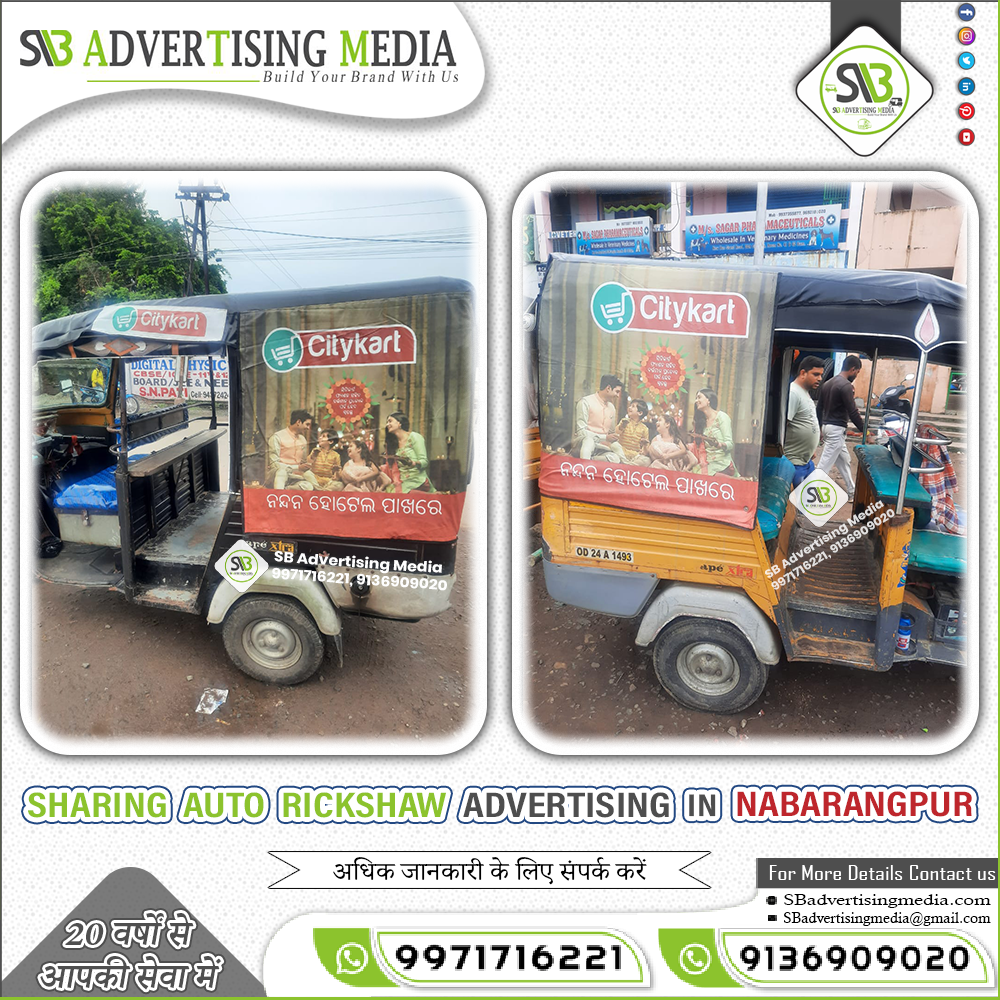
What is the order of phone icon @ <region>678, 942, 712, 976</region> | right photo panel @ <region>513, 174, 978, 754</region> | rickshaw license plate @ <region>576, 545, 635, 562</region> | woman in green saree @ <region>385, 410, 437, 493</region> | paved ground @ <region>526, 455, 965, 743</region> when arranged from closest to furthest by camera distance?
1. phone icon @ <region>678, 942, 712, 976</region>
2. right photo panel @ <region>513, 174, 978, 754</region>
3. paved ground @ <region>526, 455, 965, 743</region>
4. woman in green saree @ <region>385, 410, 437, 493</region>
5. rickshaw license plate @ <region>576, 545, 635, 562</region>

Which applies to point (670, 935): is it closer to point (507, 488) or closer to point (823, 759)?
point (823, 759)

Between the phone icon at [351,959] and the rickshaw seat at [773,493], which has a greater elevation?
the rickshaw seat at [773,493]

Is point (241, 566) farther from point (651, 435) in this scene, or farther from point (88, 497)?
point (651, 435)

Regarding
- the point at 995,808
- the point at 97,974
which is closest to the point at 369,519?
the point at 97,974

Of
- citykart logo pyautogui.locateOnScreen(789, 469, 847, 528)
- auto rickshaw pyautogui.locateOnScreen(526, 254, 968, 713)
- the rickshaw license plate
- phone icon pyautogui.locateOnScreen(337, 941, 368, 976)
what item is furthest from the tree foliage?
citykart logo pyautogui.locateOnScreen(789, 469, 847, 528)

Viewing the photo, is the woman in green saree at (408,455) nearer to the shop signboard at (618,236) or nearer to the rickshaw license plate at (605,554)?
the rickshaw license plate at (605,554)

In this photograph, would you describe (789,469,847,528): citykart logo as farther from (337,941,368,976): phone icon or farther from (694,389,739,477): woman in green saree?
(337,941,368,976): phone icon

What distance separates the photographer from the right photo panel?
7.41 feet

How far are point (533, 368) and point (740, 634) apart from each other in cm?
154

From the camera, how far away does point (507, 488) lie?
2195 millimetres

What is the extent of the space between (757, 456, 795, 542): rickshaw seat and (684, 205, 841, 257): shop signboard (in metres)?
1.72

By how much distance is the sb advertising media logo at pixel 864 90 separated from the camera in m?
2.01

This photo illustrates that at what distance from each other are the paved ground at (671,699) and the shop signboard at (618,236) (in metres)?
1.45

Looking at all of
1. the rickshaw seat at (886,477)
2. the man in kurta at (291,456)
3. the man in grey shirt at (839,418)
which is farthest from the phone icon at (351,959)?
the man in grey shirt at (839,418)
